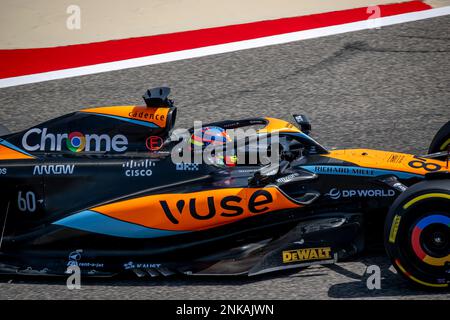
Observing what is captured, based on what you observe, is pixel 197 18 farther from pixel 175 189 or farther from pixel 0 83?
pixel 175 189

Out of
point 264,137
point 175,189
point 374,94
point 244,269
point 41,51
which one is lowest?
point 244,269

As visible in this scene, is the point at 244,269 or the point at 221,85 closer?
the point at 244,269

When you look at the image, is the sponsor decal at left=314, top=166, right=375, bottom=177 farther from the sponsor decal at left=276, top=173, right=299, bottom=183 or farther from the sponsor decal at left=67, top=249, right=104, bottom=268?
the sponsor decal at left=67, top=249, right=104, bottom=268

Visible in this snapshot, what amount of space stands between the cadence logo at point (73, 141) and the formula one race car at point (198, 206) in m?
0.13

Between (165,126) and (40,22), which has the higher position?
(40,22)

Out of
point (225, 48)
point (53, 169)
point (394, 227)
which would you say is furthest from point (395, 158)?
point (225, 48)

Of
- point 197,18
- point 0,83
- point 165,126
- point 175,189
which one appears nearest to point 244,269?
point 175,189

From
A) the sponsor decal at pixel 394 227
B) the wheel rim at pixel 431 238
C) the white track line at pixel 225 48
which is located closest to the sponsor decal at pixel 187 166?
the sponsor decal at pixel 394 227

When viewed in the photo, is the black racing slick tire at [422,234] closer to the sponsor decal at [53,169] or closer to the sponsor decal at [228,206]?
the sponsor decal at [228,206]

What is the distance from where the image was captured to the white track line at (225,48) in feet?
35.1

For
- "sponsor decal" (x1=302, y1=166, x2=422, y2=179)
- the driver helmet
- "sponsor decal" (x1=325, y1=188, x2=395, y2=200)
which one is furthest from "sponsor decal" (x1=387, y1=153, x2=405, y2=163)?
the driver helmet

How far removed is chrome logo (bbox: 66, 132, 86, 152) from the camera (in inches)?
275

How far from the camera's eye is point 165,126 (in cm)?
696

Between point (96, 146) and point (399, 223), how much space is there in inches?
111
